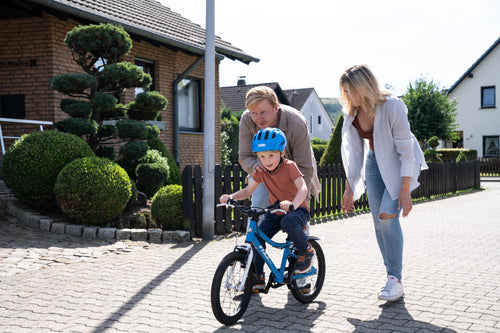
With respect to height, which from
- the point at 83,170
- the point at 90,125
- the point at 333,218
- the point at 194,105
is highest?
the point at 194,105

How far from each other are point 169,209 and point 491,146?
36062 millimetres

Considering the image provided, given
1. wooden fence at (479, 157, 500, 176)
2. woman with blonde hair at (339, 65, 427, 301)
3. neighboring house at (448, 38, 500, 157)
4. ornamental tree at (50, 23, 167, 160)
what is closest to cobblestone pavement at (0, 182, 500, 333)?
woman with blonde hair at (339, 65, 427, 301)

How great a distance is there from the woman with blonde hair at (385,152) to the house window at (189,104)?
11589 mm

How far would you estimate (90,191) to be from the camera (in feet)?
24.7

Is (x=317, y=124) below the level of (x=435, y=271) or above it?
above

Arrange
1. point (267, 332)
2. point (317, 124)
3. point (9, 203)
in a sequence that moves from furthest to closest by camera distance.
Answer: point (317, 124) → point (9, 203) → point (267, 332)

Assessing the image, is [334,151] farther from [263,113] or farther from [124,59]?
[263,113]

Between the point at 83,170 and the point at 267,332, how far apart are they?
Result: 15.7 feet

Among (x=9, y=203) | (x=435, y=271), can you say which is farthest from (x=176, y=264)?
(x=9, y=203)

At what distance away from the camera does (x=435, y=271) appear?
568 centimetres

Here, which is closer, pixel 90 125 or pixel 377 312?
pixel 377 312

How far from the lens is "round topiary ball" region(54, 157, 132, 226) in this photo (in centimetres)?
751

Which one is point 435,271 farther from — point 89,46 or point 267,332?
point 89,46

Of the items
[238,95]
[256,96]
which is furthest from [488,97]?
[256,96]
